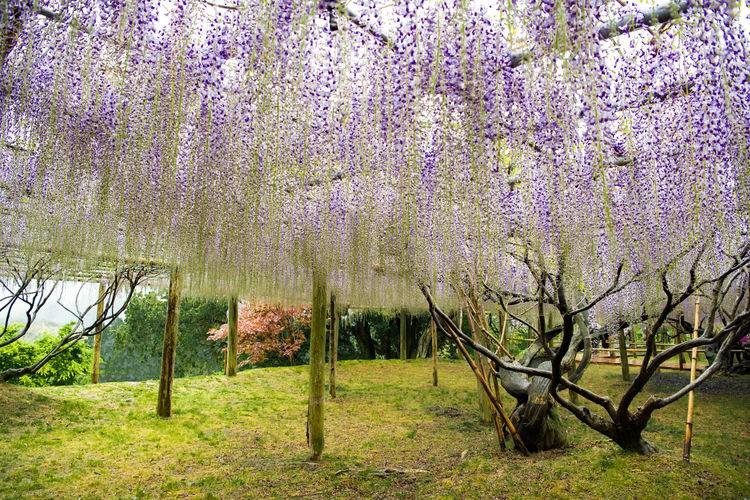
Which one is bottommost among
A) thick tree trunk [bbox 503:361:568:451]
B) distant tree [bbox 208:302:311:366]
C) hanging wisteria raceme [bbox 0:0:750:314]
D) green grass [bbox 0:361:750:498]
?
green grass [bbox 0:361:750:498]

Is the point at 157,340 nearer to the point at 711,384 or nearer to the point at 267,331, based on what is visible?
the point at 267,331

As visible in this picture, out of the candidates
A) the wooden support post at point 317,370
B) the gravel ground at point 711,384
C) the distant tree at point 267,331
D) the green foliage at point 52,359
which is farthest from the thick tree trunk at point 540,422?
the green foliage at point 52,359

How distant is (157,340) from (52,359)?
372 centimetres

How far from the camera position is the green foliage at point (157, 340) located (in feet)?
45.5

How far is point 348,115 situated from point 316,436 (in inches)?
141

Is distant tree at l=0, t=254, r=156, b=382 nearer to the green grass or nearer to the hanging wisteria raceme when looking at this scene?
the green grass

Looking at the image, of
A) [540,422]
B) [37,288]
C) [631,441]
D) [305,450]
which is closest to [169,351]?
[37,288]

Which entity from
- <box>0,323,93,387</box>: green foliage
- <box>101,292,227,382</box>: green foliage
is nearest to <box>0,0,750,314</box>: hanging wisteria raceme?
<box>0,323,93,387</box>: green foliage

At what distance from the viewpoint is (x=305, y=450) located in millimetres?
5523

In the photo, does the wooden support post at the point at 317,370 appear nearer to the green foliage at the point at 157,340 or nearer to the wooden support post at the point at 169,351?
the wooden support post at the point at 169,351

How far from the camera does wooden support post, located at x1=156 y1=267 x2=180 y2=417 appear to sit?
277 inches

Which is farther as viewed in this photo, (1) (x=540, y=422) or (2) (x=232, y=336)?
(2) (x=232, y=336)

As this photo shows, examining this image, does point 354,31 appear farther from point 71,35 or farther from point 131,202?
point 131,202

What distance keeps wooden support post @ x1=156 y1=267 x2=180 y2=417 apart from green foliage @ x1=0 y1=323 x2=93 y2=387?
13.7 feet
